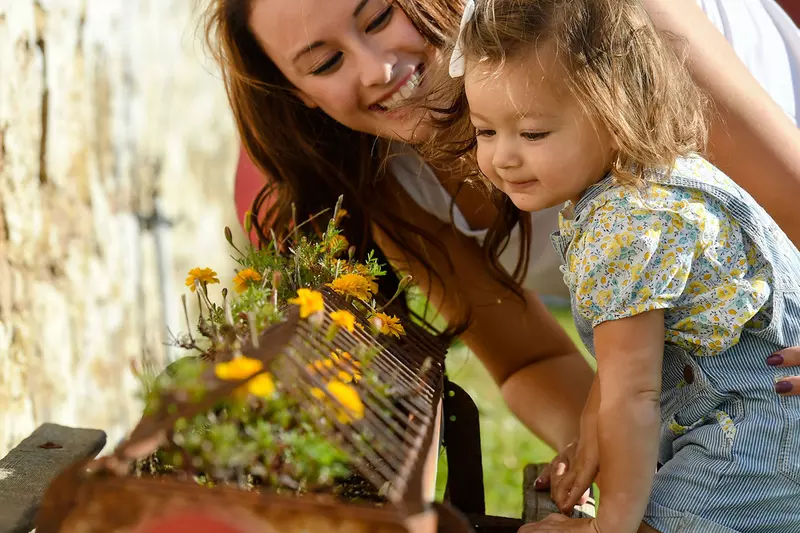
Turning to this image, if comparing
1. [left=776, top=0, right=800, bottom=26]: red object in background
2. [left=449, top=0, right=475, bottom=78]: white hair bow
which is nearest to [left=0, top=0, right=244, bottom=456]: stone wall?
[left=449, top=0, right=475, bottom=78]: white hair bow

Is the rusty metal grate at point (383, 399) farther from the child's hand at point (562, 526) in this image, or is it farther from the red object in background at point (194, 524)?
the child's hand at point (562, 526)

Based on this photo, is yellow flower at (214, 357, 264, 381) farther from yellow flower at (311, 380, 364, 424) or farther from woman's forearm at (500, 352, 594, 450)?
woman's forearm at (500, 352, 594, 450)

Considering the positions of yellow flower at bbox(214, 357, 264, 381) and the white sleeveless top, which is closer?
yellow flower at bbox(214, 357, 264, 381)

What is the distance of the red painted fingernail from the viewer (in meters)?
1.59

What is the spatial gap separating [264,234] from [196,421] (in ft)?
4.36

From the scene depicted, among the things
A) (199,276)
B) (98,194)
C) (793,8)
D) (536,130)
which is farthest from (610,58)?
(793,8)

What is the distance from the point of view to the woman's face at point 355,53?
2.14 meters

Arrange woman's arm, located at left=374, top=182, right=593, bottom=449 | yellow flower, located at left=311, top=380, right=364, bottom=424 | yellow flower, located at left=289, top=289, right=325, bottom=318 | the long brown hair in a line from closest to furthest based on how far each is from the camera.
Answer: yellow flower, located at left=311, top=380, right=364, bottom=424 → yellow flower, located at left=289, top=289, right=325, bottom=318 → the long brown hair → woman's arm, located at left=374, top=182, right=593, bottom=449

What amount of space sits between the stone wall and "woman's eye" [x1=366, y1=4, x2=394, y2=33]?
0.77 m

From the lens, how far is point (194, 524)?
42.1 inches

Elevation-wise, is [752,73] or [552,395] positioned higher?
[752,73]

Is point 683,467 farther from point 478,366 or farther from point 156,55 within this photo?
point 478,366

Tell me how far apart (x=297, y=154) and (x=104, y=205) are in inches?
57.2

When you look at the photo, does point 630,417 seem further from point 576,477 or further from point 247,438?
point 247,438
